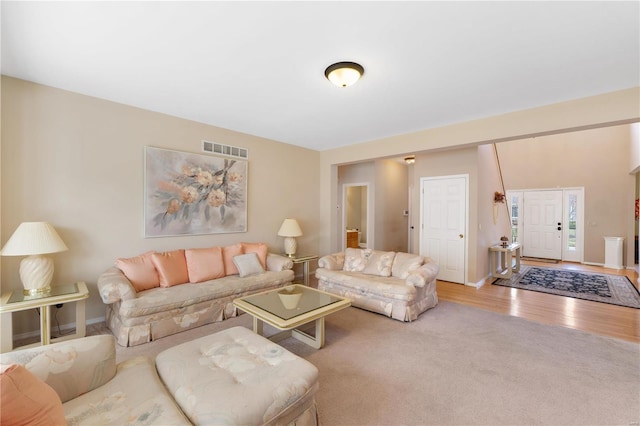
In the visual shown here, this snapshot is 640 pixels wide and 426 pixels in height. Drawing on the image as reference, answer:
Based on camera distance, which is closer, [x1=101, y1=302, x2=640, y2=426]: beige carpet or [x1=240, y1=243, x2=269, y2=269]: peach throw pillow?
[x1=101, y1=302, x2=640, y2=426]: beige carpet

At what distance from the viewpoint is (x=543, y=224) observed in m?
7.84

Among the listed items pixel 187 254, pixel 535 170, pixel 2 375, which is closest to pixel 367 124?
pixel 187 254

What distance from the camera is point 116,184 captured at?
338cm

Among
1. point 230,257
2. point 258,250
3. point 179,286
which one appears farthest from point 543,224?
point 179,286

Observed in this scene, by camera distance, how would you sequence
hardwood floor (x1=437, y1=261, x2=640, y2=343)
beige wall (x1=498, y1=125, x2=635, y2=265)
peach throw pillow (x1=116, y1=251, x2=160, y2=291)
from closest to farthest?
peach throw pillow (x1=116, y1=251, x2=160, y2=291) → hardwood floor (x1=437, y1=261, x2=640, y2=343) → beige wall (x1=498, y1=125, x2=635, y2=265)

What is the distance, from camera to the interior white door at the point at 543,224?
7.62m

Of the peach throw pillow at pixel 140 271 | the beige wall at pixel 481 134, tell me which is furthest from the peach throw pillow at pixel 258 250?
the beige wall at pixel 481 134

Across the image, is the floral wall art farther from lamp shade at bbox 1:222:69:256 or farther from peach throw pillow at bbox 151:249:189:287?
lamp shade at bbox 1:222:69:256

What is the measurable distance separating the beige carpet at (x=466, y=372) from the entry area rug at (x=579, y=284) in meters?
1.88

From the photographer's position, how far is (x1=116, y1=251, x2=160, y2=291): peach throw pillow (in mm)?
3133

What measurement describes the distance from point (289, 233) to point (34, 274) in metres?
3.07

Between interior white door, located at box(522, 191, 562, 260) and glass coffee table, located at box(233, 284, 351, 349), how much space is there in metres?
7.77

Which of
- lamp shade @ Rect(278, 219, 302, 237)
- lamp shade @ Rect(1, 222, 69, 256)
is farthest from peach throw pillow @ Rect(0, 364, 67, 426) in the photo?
lamp shade @ Rect(278, 219, 302, 237)

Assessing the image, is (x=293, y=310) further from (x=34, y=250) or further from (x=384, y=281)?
(x=34, y=250)
